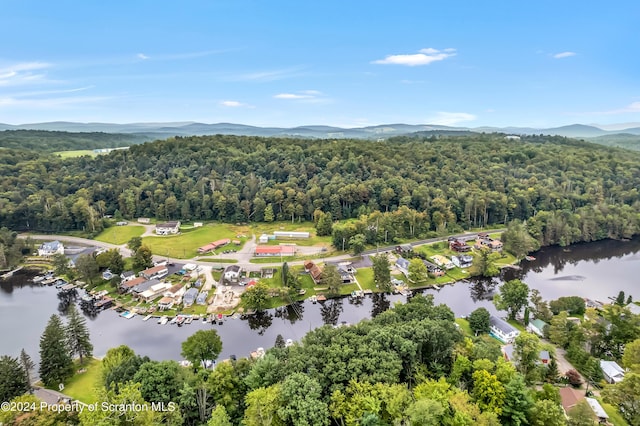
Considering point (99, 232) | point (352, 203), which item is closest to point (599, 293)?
point (352, 203)

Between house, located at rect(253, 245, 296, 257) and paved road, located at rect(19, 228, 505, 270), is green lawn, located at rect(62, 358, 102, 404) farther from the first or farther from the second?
house, located at rect(253, 245, 296, 257)

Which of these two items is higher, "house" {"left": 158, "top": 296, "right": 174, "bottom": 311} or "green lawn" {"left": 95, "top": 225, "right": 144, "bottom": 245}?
"green lawn" {"left": 95, "top": 225, "right": 144, "bottom": 245}

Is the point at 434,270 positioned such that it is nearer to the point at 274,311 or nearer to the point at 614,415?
the point at 274,311

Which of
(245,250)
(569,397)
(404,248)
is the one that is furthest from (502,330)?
(245,250)

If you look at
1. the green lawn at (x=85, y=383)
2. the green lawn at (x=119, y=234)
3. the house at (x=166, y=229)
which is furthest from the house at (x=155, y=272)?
the house at (x=166, y=229)

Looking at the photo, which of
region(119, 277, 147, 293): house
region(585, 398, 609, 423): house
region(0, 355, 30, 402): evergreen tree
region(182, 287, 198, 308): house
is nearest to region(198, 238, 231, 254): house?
region(119, 277, 147, 293): house

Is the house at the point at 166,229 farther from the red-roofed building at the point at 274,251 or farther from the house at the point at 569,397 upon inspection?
the house at the point at 569,397

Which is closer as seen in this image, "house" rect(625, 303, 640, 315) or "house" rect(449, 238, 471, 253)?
"house" rect(625, 303, 640, 315)
